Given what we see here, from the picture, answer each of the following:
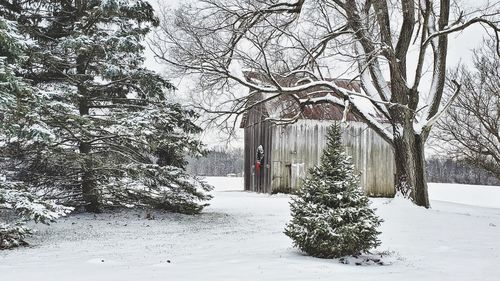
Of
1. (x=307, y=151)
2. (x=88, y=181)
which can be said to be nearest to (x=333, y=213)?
(x=88, y=181)

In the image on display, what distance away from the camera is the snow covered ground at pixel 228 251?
598 cm

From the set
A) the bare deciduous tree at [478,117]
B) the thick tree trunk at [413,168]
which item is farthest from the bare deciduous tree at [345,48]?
the bare deciduous tree at [478,117]

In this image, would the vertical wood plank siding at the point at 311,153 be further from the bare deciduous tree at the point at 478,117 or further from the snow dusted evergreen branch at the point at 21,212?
the snow dusted evergreen branch at the point at 21,212

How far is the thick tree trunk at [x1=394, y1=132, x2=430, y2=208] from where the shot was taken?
13.4 meters

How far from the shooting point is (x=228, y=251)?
7.78 m

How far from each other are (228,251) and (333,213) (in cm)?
188

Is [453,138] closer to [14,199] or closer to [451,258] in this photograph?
[451,258]

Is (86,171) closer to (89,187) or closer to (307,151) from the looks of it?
(89,187)

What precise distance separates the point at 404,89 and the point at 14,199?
1064 centimetres

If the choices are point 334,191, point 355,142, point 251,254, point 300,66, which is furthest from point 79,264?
point 355,142

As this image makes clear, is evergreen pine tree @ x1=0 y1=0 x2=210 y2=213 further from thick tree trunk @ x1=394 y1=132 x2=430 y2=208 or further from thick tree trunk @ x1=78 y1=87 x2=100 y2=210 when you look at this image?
thick tree trunk @ x1=394 y1=132 x2=430 y2=208

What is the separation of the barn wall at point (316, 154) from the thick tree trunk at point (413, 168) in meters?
9.45

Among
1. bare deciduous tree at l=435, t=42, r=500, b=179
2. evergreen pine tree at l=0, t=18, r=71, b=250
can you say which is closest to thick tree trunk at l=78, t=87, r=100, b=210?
evergreen pine tree at l=0, t=18, r=71, b=250

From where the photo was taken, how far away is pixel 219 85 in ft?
47.1
